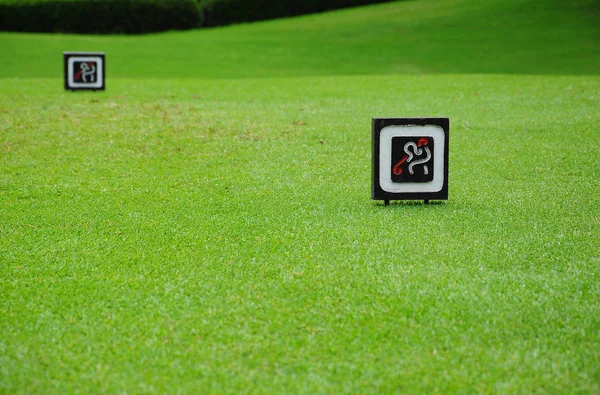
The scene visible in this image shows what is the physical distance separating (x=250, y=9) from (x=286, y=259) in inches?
1223

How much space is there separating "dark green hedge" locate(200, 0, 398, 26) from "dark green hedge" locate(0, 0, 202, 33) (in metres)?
0.81

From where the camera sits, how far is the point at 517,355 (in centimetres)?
373

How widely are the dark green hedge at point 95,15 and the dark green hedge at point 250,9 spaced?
81 cm

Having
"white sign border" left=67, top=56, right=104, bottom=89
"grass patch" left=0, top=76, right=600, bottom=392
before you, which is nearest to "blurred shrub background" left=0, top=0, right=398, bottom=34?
"white sign border" left=67, top=56, right=104, bottom=89

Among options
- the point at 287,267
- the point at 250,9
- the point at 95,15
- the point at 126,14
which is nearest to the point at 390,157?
the point at 287,267

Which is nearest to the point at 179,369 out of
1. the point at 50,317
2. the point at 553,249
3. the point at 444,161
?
the point at 50,317

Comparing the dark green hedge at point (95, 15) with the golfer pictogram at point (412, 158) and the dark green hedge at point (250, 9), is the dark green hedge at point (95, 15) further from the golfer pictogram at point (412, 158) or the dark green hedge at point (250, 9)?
the golfer pictogram at point (412, 158)

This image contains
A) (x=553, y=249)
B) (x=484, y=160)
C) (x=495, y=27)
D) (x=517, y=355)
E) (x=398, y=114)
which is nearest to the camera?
(x=517, y=355)

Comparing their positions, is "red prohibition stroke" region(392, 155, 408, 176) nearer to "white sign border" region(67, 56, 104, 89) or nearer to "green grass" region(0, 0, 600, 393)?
"green grass" region(0, 0, 600, 393)

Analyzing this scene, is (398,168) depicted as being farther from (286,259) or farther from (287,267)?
(287,267)

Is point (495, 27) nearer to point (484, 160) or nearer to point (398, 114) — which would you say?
point (398, 114)

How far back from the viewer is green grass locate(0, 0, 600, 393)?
366cm

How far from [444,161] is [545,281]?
2051 mm

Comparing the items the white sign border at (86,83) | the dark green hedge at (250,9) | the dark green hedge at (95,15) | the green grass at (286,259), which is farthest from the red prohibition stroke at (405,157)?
the dark green hedge at (250,9)
